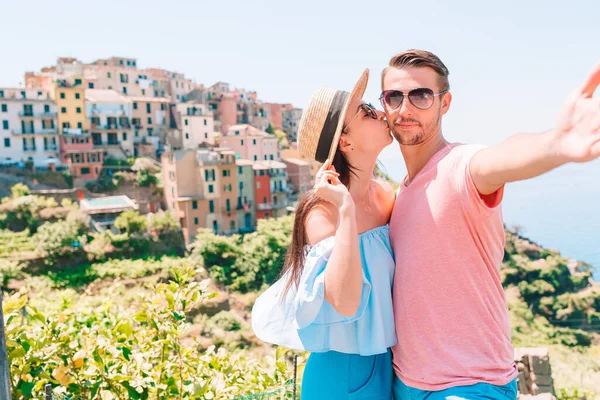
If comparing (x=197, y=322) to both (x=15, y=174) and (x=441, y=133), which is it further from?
(x=441, y=133)

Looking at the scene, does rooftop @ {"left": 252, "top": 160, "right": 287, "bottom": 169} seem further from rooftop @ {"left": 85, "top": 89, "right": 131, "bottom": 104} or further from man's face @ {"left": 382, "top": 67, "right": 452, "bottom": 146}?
man's face @ {"left": 382, "top": 67, "right": 452, "bottom": 146}

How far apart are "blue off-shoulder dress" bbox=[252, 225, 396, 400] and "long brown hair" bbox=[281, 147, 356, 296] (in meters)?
0.05

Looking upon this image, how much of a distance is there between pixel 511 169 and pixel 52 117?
35.6 m

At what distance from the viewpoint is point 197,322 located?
21766 millimetres

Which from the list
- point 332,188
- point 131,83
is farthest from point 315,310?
point 131,83

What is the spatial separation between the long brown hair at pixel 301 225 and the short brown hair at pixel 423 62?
42 cm

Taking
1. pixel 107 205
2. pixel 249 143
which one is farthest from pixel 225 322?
pixel 249 143

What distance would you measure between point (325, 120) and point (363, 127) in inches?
6.2

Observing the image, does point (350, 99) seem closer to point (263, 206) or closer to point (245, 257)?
point (245, 257)

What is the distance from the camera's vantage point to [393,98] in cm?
191

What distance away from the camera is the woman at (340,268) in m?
1.73

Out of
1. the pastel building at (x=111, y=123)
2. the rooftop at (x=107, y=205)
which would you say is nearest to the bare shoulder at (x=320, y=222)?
the rooftop at (x=107, y=205)

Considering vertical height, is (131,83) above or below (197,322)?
above

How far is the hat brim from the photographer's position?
77.2 inches
